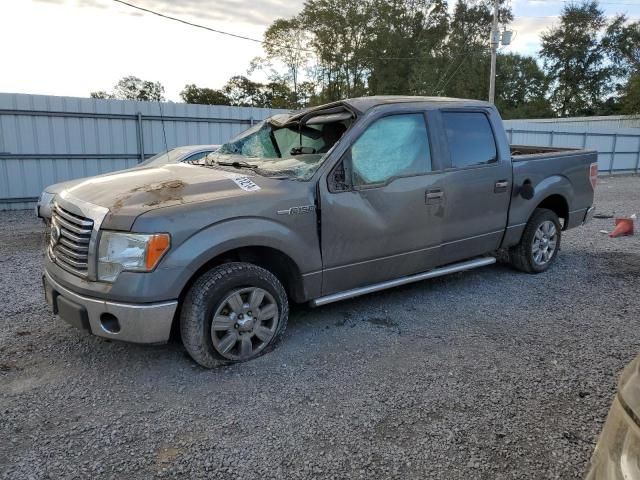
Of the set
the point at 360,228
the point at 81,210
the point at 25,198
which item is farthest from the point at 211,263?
the point at 25,198

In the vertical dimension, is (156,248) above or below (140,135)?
below

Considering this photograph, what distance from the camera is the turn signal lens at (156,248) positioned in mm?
2996

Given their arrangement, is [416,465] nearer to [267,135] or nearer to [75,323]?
[75,323]

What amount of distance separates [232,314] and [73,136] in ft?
32.8

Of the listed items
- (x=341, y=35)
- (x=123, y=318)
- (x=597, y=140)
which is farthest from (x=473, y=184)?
(x=341, y=35)

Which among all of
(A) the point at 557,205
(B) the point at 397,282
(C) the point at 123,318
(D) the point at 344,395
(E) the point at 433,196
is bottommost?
(D) the point at 344,395

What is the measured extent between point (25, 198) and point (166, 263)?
9.97 m

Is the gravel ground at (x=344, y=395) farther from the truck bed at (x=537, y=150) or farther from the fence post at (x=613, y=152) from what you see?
the fence post at (x=613, y=152)

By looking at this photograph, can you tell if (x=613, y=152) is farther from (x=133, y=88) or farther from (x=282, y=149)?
(x=133, y=88)

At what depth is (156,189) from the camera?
11.2ft

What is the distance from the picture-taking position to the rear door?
4504 millimetres

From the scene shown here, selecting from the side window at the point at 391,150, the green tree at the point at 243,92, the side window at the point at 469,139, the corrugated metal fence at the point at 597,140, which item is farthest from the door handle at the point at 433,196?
the green tree at the point at 243,92

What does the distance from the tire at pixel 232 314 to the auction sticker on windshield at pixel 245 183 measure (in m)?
0.55

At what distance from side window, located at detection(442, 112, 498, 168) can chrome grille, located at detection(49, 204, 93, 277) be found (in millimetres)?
3158
